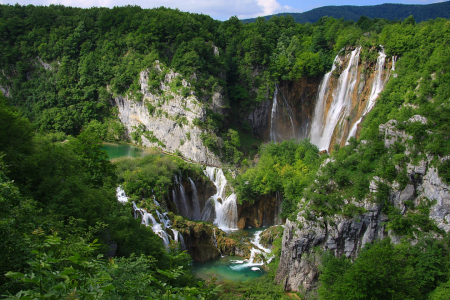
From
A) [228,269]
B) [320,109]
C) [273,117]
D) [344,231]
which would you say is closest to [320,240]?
[344,231]

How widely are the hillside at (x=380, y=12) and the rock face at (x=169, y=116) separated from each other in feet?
258

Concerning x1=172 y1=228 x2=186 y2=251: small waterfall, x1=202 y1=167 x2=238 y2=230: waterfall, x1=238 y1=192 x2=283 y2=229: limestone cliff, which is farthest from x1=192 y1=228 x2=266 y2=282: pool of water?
x1=238 y1=192 x2=283 y2=229: limestone cliff

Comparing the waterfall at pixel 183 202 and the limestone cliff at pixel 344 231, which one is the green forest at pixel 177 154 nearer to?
the limestone cliff at pixel 344 231

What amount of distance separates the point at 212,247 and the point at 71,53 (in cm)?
4356

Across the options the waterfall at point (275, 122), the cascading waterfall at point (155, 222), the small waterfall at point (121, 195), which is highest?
the waterfall at point (275, 122)

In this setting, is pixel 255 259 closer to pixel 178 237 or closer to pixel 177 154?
pixel 178 237

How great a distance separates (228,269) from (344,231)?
8704 millimetres

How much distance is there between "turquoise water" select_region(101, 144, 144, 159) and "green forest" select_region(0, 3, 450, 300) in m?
2.25

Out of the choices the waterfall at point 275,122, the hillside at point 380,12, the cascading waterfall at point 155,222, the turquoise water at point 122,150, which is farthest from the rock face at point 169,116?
the hillside at point 380,12

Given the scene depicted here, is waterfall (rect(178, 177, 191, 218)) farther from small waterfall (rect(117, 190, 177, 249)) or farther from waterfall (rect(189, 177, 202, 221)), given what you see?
small waterfall (rect(117, 190, 177, 249))

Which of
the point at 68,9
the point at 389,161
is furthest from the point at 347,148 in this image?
the point at 68,9

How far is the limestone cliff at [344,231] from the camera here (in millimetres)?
21047

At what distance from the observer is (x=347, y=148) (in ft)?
81.0

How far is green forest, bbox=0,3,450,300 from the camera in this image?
6160 mm
